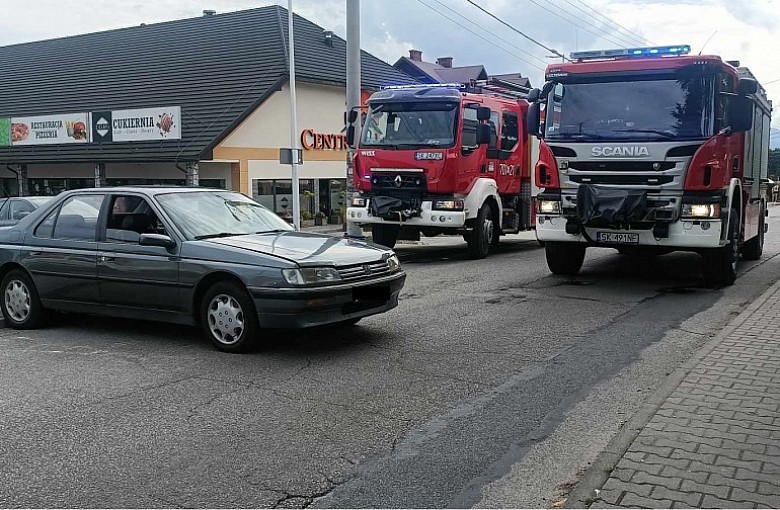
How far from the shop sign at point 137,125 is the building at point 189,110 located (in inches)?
1.3

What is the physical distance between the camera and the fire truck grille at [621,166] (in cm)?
1024

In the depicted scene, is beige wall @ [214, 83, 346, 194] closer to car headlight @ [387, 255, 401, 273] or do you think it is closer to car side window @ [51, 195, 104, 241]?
car side window @ [51, 195, 104, 241]

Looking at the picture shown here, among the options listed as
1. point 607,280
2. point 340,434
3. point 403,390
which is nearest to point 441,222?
point 607,280

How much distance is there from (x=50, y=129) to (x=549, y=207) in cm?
2144

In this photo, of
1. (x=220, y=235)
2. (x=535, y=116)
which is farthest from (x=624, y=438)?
(x=535, y=116)

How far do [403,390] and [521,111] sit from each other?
Result: 38.1 ft

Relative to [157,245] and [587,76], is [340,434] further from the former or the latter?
A: [587,76]

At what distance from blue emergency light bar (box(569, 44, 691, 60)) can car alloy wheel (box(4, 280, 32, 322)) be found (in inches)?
307

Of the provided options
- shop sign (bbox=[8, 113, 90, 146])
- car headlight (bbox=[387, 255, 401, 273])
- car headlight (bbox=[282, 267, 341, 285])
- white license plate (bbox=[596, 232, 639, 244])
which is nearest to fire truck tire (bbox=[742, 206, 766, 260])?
white license plate (bbox=[596, 232, 639, 244])

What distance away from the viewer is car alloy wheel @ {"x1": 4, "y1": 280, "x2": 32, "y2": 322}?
328 inches

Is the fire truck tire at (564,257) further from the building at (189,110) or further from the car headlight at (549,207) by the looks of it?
the building at (189,110)

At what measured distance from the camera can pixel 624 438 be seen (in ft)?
15.2

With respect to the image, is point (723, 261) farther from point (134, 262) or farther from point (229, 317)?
point (134, 262)

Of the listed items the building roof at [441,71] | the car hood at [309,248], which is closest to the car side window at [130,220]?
the car hood at [309,248]
